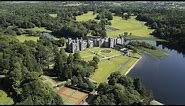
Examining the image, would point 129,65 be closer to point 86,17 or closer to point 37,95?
point 37,95

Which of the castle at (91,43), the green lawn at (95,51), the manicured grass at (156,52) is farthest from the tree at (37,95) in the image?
the manicured grass at (156,52)

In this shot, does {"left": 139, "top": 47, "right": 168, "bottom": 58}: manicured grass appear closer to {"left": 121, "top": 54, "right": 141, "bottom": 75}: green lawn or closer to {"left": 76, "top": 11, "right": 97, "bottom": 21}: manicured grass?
{"left": 121, "top": 54, "right": 141, "bottom": 75}: green lawn

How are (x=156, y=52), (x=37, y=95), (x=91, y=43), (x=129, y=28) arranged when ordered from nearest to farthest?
(x=37, y=95)
(x=156, y=52)
(x=91, y=43)
(x=129, y=28)

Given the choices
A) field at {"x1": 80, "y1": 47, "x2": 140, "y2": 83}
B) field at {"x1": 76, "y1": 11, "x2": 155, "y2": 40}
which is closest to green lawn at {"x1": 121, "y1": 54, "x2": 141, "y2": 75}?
field at {"x1": 80, "y1": 47, "x2": 140, "y2": 83}

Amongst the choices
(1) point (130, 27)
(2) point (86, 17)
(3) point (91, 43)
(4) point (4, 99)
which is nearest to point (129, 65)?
(3) point (91, 43)

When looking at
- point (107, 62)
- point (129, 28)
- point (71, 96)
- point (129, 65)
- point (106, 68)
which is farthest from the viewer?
point (129, 28)

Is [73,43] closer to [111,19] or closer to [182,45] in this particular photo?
[182,45]

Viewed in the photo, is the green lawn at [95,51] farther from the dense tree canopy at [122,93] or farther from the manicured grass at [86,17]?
the manicured grass at [86,17]
